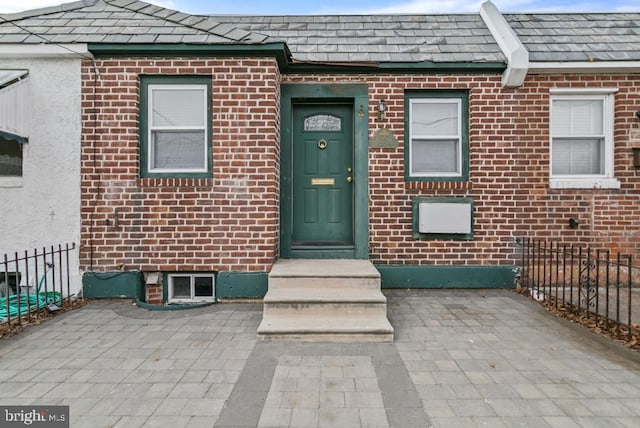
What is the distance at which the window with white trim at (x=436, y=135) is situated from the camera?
598 cm

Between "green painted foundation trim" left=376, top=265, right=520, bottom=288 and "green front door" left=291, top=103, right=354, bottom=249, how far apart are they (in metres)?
0.98

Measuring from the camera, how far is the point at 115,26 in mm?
5566

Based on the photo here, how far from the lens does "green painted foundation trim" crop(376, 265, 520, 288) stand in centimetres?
583

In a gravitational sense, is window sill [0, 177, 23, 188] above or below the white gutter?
below

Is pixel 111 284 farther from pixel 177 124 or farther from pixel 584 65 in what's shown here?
pixel 584 65

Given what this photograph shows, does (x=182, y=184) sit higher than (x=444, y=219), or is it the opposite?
(x=182, y=184)

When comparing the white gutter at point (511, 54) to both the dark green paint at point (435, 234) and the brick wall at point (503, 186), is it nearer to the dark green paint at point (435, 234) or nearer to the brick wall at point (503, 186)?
the brick wall at point (503, 186)

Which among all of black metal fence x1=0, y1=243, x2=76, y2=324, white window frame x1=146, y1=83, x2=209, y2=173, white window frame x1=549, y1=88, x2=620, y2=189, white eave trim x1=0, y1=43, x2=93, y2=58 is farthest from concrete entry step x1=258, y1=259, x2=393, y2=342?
white eave trim x1=0, y1=43, x2=93, y2=58

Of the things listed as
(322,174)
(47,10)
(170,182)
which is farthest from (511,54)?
(47,10)

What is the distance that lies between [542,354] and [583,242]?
3230 millimetres

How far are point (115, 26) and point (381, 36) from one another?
14.0 feet

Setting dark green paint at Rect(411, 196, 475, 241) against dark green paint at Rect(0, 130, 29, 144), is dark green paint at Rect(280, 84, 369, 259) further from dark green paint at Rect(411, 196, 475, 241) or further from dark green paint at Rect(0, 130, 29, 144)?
dark green paint at Rect(0, 130, 29, 144)

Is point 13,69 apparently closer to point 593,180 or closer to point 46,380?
point 46,380

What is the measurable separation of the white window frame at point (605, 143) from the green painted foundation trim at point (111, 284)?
21.9 feet
